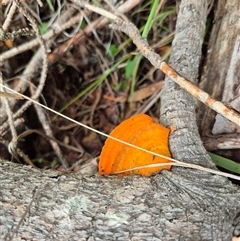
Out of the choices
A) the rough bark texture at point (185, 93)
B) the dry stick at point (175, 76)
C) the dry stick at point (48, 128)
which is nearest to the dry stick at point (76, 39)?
the dry stick at point (48, 128)

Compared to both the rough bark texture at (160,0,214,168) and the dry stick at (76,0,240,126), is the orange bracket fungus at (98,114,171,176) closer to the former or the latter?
the rough bark texture at (160,0,214,168)

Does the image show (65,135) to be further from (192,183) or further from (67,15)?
(192,183)

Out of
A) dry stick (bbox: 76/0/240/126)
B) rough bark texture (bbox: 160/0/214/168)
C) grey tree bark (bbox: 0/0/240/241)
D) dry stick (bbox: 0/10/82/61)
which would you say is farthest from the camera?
dry stick (bbox: 0/10/82/61)

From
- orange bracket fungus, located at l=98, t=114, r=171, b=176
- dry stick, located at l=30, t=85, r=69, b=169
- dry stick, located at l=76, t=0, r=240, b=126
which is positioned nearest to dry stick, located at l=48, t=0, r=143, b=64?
dry stick, located at l=30, t=85, r=69, b=169

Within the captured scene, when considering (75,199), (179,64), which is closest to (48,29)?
(179,64)

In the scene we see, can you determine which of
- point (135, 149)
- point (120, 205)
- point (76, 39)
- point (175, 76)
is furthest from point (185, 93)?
point (76, 39)

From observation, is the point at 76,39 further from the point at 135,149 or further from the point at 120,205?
the point at 120,205

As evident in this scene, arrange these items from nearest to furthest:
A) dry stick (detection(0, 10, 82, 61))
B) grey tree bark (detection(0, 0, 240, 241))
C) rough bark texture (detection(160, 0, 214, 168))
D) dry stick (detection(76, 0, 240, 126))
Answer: grey tree bark (detection(0, 0, 240, 241)) < dry stick (detection(76, 0, 240, 126)) < rough bark texture (detection(160, 0, 214, 168)) < dry stick (detection(0, 10, 82, 61))
